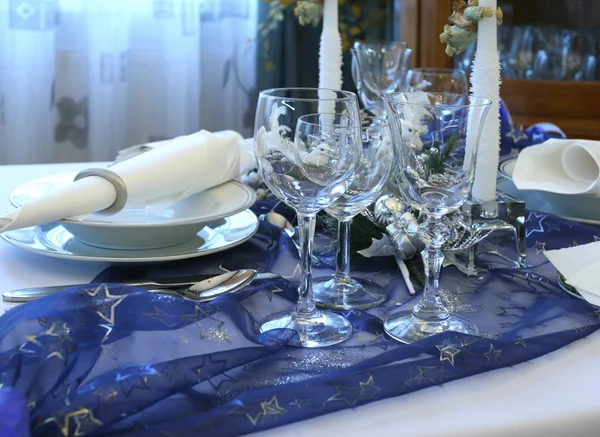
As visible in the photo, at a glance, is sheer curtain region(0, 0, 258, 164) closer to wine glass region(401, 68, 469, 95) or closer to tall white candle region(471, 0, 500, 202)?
wine glass region(401, 68, 469, 95)

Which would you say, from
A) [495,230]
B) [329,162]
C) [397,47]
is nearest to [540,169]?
[495,230]

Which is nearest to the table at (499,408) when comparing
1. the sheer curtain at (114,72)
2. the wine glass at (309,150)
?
the wine glass at (309,150)

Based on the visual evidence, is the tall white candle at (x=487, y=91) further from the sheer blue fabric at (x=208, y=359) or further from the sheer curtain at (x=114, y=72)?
Result: the sheer curtain at (x=114, y=72)

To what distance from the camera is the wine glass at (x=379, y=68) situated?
1178 millimetres

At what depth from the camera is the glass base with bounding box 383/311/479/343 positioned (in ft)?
2.09

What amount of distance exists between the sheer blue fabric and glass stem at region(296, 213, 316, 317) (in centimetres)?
4

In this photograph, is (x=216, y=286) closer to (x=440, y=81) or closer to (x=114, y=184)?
(x=114, y=184)

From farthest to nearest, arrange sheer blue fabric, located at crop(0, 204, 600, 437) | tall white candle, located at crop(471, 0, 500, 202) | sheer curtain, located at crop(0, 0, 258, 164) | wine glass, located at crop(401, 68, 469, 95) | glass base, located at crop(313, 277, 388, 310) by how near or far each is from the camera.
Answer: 1. sheer curtain, located at crop(0, 0, 258, 164)
2. wine glass, located at crop(401, 68, 469, 95)
3. tall white candle, located at crop(471, 0, 500, 202)
4. glass base, located at crop(313, 277, 388, 310)
5. sheer blue fabric, located at crop(0, 204, 600, 437)

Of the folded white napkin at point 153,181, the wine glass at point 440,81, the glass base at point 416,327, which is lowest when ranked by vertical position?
the glass base at point 416,327

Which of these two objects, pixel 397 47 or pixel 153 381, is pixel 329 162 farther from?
pixel 397 47

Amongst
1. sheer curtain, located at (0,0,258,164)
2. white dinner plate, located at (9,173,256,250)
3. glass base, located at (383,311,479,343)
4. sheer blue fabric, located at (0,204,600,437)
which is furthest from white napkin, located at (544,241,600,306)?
sheer curtain, located at (0,0,258,164)

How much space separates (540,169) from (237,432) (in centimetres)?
65

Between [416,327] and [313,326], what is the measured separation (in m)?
0.09

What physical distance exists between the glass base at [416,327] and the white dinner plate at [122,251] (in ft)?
0.75
